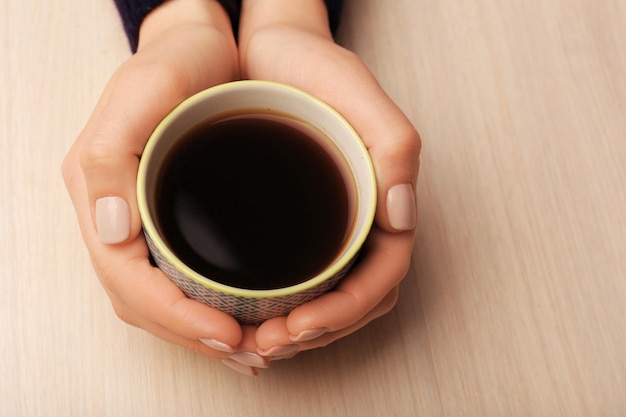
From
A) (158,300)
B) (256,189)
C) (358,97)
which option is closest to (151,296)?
(158,300)

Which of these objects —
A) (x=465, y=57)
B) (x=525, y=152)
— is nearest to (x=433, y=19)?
(x=465, y=57)

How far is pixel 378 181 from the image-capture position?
467 mm

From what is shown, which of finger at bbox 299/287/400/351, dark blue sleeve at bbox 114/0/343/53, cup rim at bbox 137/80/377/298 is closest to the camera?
cup rim at bbox 137/80/377/298

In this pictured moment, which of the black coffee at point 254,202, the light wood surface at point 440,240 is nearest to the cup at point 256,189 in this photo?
the black coffee at point 254,202

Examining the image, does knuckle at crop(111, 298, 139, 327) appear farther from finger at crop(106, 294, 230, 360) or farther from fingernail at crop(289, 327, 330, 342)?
fingernail at crop(289, 327, 330, 342)

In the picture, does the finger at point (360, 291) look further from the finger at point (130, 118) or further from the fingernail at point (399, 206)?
the finger at point (130, 118)

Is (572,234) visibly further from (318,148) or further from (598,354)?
(318,148)

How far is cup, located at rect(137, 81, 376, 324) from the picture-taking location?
41cm

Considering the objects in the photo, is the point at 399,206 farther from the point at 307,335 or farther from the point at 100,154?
the point at 100,154

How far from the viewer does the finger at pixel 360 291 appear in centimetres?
43

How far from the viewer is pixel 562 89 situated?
642 mm

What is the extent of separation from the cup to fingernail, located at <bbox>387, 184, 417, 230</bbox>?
29mm

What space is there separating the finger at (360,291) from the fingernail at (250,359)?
4 centimetres

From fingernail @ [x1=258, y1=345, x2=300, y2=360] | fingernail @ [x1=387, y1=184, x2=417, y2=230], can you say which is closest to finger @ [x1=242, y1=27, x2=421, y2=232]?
fingernail @ [x1=387, y1=184, x2=417, y2=230]
